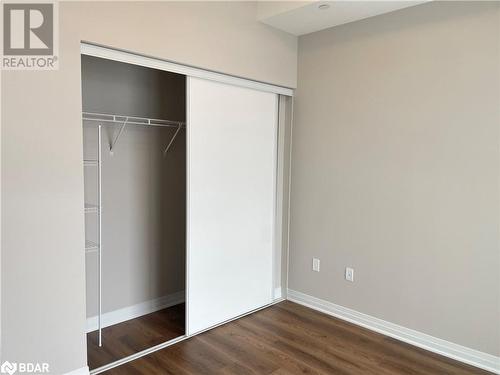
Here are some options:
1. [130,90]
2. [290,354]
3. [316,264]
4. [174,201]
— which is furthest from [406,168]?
[130,90]

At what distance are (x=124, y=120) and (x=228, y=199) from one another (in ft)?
3.60

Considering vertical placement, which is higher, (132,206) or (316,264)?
(132,206)

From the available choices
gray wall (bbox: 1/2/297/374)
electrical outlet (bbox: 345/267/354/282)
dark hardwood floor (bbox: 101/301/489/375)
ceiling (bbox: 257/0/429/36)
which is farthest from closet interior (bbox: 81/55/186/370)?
electrical outlet (bbox: 345/267/354/282)

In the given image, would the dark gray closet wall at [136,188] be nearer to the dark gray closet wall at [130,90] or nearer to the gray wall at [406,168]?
the dark gray closet wall at [130,90]

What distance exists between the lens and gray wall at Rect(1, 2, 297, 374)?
6.88 ft

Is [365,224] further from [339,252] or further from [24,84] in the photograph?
[24,84]

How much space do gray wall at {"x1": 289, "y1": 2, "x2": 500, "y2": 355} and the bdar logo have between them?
8.07 ft

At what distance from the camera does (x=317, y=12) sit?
3.10 metres

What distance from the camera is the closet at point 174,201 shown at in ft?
10.1

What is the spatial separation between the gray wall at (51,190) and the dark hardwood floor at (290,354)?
608 mm

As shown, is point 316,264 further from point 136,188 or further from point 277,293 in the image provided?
point 136,188

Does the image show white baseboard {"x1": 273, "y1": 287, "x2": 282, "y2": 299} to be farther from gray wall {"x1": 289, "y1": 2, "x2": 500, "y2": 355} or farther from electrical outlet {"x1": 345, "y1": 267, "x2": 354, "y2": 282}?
electrical outlet {"x1": 345, "y1": 267, "x2": 354, "y2": 282}

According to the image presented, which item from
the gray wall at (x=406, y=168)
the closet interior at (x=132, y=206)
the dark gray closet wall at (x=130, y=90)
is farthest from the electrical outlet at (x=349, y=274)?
the dark gray closet wall at (x=130, y=90)

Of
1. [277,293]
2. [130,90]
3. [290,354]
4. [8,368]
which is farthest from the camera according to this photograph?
[277,293]
